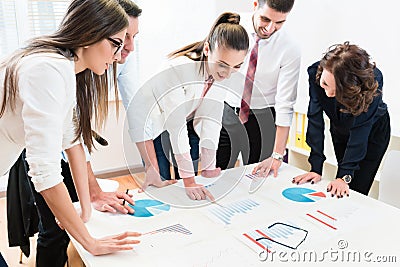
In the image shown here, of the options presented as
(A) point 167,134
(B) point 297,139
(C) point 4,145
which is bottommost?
(B) point 297,139

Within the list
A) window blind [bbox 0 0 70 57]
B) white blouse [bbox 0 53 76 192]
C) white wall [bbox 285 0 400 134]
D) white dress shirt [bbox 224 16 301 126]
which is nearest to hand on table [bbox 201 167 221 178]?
white dress shirt [bbox 224 16 301 126]

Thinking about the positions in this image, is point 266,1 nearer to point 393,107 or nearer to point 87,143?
point 87,143

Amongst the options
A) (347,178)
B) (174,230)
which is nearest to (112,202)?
(174,230)

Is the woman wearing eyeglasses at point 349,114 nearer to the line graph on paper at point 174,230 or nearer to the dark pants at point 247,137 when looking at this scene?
the dark pants at point 247,137

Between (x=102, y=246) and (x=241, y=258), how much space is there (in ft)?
1.07

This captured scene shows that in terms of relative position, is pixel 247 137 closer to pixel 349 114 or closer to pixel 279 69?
pixel 279 69

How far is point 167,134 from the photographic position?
1399mm

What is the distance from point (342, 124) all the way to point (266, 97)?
1.17 ft

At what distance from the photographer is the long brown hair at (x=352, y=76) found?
1329 millimetres

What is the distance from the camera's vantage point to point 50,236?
145 centimetres

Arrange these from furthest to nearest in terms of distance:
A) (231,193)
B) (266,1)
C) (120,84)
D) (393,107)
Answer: (393,107), (120,84), (266,1), (231,193)

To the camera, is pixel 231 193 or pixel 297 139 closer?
pixel 231 193

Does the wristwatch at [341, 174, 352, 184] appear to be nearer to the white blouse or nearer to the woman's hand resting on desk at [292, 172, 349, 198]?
the woman's hand resting on desk at [292, 172, 349, 198]

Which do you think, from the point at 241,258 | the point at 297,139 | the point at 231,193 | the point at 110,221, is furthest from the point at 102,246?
the point at 297,139
